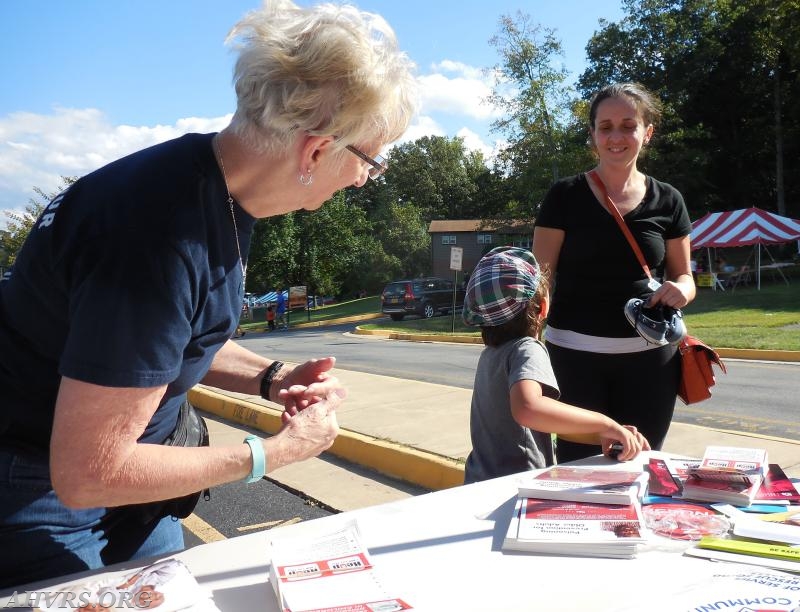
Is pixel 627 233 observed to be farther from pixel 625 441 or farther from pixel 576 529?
pixel 576 529

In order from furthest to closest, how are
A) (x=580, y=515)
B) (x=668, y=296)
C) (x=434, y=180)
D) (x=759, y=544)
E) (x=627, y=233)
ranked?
(x=434, y=180)
(x=627, y=233)
(x=668, y=296)
(x=580, y=515)
(x=759, y=544)

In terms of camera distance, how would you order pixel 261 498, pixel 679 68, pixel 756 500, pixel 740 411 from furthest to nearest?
pixel 679 68 < pixel 740 411 < pixel 261 498 < pixel 756 500

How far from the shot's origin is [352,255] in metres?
39.2

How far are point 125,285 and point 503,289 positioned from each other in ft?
5.72

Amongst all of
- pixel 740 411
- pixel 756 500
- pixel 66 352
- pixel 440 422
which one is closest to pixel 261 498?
pixel 440 422

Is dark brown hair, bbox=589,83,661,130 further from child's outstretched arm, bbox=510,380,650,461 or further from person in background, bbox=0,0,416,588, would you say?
person in background, bbox=0,0,416,588

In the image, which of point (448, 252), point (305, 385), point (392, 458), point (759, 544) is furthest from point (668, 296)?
point (448, 252)

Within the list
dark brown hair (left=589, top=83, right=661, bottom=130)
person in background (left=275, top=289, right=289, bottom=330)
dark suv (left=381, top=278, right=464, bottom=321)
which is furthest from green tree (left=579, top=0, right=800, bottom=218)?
dark brown hair (left=589, top=83, right=661, bottom=130)

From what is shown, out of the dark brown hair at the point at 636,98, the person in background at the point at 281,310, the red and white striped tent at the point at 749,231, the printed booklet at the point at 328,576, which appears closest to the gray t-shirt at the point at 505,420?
the printed booklet at the point at 328,576

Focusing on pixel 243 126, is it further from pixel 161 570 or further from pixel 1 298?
pixel 161 570

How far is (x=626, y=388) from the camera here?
2.92 metres

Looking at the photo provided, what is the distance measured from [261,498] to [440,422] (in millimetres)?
1982

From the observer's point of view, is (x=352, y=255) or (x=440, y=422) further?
(x=352, y=255)

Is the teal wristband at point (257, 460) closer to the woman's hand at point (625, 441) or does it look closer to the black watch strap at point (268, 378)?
the black watch strap at point (268, 378)
